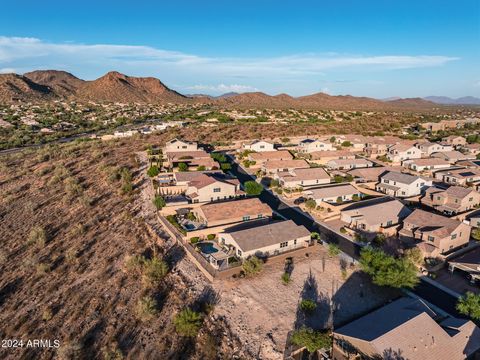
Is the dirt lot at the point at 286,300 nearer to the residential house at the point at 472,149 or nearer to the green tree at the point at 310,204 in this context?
the green tree at the point at 310,204

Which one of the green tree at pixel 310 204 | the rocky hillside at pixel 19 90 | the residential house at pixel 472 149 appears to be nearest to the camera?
the green tree at pixel 310 204

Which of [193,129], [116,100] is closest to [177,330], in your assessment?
[193,129]

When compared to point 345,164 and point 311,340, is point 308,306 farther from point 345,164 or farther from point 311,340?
point 345,164

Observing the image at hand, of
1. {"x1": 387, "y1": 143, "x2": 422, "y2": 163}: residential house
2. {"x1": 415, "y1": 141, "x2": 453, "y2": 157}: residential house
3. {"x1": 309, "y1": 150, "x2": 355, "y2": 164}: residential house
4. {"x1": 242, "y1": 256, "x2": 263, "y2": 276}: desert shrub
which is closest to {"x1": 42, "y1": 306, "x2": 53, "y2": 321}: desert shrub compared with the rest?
{"x1": 242, "y1": 256, "x2": 263, "y2": 276}: desert shrub

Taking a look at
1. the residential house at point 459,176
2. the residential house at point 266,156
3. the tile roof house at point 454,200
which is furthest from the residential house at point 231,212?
the residential house at point 459,176

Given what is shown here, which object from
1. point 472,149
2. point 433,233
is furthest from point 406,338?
point 472,149

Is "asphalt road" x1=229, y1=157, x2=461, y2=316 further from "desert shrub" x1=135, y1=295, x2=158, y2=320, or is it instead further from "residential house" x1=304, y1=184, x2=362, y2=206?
"desert shrub" x1=135, y1=295, x2=158, y2=320

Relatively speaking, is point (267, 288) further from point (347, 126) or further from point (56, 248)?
point (347, 126)
